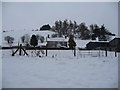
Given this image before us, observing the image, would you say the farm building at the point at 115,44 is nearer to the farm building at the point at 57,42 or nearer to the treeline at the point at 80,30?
the treeline at the point at 80,30

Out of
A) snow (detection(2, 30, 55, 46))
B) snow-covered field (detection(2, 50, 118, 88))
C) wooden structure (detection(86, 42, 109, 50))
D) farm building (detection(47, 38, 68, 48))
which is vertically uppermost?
snow (detection(2, 30, 55, 46))

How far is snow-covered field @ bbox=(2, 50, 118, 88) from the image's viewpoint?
2385mm

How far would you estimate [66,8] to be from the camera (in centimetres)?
270

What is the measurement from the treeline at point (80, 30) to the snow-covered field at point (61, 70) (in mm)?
300

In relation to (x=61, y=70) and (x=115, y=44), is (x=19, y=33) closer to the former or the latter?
(x=61, y=70)

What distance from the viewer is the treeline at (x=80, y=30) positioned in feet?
8.41

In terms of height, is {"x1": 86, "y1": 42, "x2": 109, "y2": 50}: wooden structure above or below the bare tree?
below

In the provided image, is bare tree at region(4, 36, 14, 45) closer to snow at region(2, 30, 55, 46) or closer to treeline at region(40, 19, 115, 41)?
snow at region(2, 30, 55, 46)

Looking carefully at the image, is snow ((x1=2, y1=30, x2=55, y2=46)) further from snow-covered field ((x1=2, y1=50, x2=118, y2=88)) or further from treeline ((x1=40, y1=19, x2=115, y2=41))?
snow-covered field ((x1=2, y1=50, x2=118, y2=88))

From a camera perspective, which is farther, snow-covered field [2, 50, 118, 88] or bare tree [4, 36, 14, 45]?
bare tree [4, 36, 14, 45]

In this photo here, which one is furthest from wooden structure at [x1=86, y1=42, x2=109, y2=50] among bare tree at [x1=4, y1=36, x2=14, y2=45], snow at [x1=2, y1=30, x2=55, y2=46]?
bare tree at [x1=4, y1=36, x2=14, y2=45]

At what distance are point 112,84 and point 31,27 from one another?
1520 mm

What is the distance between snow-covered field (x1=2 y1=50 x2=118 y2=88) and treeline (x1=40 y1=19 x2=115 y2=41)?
0.30 metres

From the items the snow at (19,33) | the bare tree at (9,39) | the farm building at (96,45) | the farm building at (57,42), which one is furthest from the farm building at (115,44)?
the bare tree at (9,39)
